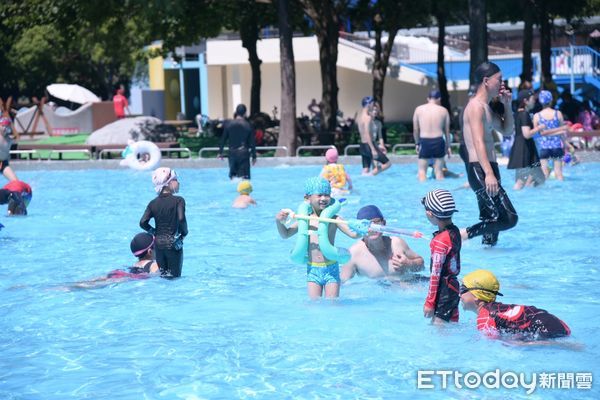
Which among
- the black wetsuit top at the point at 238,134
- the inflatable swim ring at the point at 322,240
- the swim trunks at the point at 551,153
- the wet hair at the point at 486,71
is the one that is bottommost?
the inflatable swim ring at the point at 322,240

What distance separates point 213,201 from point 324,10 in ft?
44.3

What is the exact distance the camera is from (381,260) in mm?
10016

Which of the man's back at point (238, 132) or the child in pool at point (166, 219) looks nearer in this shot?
the child in pool at point (166, 219)

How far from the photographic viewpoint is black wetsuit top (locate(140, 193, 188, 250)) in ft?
34.1

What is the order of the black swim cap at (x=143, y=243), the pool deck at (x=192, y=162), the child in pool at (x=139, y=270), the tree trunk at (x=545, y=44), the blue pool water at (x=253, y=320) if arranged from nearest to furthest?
1. the blue pool water at (x=253, y=320)
2. the child in pool at (x=139, y=270)
3. the black swim cap at (x=143, y=243)
4. the pool deck at (x=192, y=162)
5. the tree trunk at (x=545, y=44)

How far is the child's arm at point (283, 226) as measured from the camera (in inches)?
345

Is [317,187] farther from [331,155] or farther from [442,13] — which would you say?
[442,13]

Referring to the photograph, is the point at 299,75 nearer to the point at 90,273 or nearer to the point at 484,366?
the point at 90,273

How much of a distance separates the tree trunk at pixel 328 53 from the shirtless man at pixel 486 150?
20.5 m

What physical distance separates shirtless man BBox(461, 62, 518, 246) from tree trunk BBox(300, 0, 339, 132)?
20.5 metres

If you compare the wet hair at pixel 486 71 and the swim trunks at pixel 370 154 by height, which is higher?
the wet hair at pixel 486 71

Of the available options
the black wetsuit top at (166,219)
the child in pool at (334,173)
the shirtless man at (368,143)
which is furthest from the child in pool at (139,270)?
the shirtless man at (368,143)

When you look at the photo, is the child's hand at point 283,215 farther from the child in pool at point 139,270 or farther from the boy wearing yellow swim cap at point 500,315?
the child in pool at point 139,270

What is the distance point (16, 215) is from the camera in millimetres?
17344
